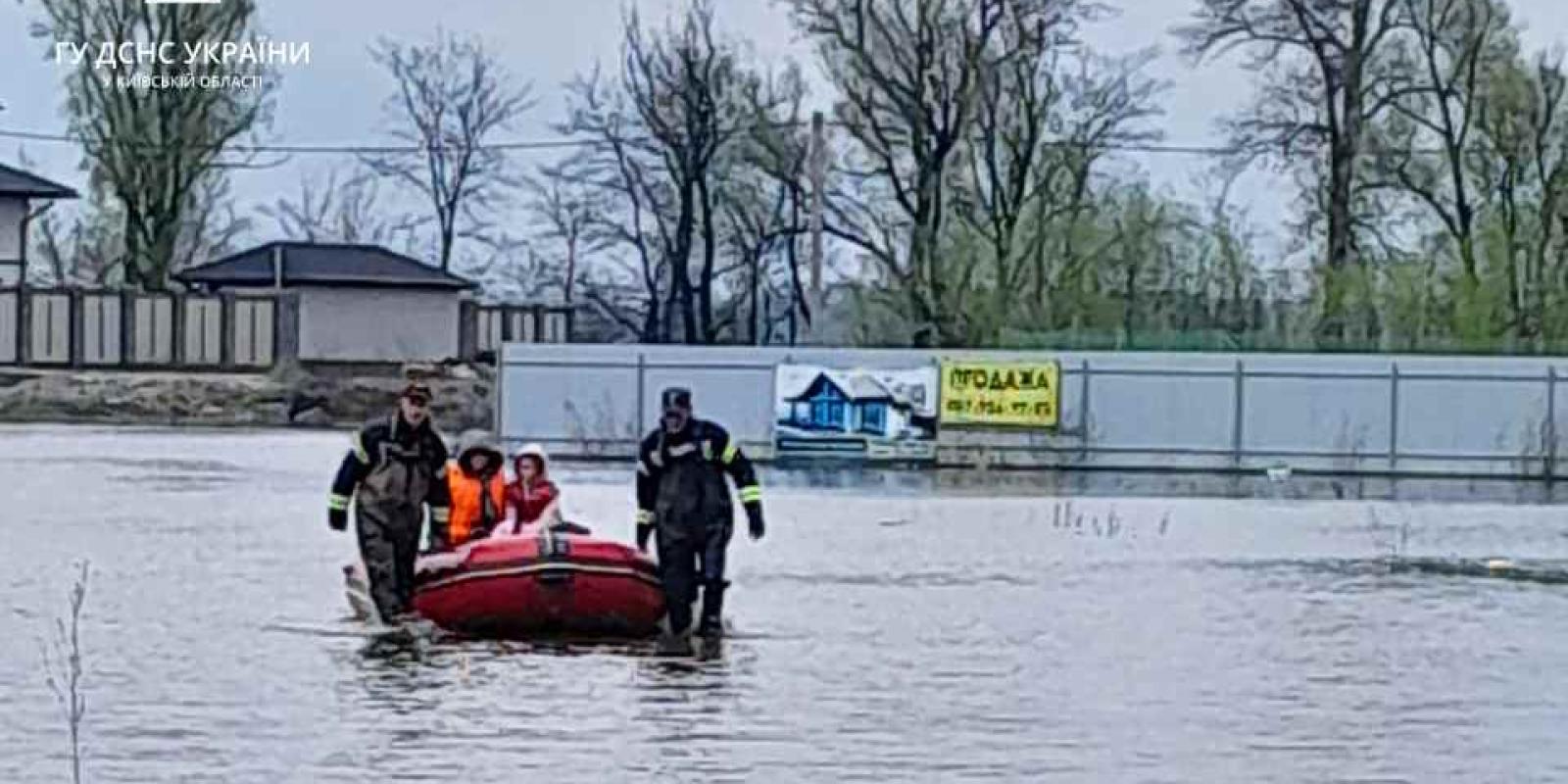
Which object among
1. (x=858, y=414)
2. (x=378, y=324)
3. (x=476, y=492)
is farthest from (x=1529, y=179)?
(x=476, y=492)

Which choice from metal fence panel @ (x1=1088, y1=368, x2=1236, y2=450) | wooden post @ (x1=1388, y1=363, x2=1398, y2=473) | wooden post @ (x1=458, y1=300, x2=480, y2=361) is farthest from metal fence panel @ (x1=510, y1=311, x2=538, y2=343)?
wooden post @ (x1=1388, y1=363, x2=1398, y2=473)

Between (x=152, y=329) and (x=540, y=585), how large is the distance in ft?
191

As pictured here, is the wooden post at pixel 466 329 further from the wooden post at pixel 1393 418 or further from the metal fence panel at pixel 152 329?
the wooden post at pixel 1393 418

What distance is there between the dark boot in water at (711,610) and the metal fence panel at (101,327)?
57598 mm

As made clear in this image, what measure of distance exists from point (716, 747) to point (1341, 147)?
48.9 meters

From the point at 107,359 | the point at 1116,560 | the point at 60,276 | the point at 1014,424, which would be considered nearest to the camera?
the point at 1116,560

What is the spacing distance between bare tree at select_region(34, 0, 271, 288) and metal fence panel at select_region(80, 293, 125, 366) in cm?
377

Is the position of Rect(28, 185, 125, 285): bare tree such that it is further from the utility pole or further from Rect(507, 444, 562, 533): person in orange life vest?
Rect(507, 444, 562, 533): person in orange life vest

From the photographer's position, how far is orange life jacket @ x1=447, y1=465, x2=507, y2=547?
20844 mm

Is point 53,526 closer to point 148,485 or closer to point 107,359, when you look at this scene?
point 148,485

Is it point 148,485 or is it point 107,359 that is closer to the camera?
point 148,485

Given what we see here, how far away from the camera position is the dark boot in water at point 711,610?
20297 millimetres

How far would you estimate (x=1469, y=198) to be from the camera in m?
62.8

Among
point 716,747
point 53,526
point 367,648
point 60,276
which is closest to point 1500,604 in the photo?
point 367,648
